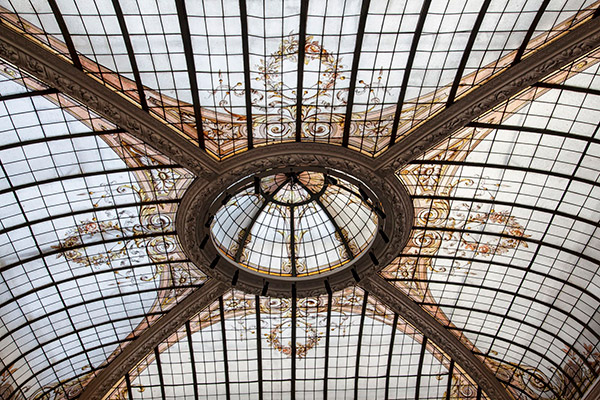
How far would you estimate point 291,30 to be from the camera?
67.0 feet

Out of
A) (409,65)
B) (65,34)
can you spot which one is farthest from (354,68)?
(65,34)

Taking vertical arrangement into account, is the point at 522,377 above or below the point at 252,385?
below

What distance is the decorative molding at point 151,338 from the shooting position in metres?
29.8

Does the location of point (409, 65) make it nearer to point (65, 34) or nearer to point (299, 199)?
point (299, 199)

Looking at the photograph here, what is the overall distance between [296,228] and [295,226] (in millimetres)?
134

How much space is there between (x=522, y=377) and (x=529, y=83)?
1857 centimetres

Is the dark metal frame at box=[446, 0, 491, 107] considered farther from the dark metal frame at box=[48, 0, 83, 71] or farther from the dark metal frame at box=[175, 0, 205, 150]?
the dark metal frame at box=[48, 0, 83, 71]

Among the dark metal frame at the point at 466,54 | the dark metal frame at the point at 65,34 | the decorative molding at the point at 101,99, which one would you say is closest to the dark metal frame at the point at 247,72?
the decorative molding at the point at 101,99

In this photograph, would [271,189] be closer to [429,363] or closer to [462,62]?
[462,62]

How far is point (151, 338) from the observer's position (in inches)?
1204

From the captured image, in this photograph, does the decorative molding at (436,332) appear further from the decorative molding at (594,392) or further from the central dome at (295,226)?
the decorative molding at (594,392)

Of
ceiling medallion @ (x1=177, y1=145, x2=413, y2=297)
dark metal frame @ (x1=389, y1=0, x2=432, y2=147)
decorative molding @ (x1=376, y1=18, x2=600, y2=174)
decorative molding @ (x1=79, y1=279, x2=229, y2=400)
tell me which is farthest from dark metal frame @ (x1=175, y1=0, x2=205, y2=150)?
decorative molding @ (x1=79, y1=279, x2=229, y2=400)

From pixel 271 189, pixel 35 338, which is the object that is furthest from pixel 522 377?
pixel 35 338

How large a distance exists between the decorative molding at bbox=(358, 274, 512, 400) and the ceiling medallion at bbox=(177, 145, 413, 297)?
1610 millimetres
